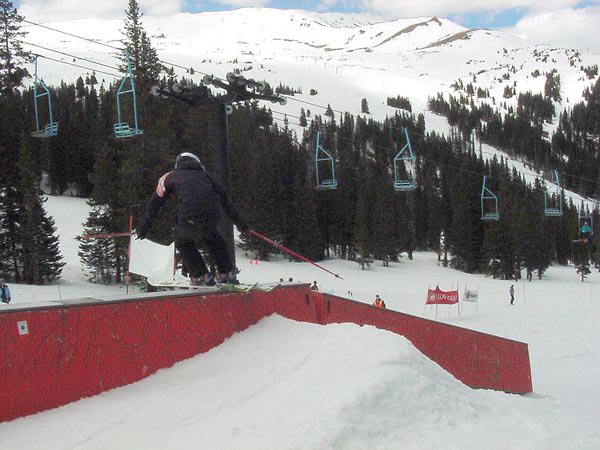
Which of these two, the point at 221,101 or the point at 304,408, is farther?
the point at 221,101

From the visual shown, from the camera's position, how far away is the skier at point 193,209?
578 centimetres

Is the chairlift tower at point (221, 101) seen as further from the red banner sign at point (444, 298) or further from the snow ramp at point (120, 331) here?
the red banner sign at point (444, 298)

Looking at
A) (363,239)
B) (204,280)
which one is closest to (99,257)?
(363,239)

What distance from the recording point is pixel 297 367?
4277mm

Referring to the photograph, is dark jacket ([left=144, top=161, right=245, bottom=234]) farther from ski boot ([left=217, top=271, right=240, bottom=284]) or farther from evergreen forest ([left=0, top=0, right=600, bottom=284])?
evergreen forest ([left=0, top=0, right=600, bottom=284])

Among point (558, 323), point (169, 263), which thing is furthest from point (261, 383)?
point (558, 323)

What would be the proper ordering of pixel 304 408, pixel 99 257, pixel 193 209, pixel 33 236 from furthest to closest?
pixel 99 257, pixel 33 236, pixel 193 209, pixel 304 408

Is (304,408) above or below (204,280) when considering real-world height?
below

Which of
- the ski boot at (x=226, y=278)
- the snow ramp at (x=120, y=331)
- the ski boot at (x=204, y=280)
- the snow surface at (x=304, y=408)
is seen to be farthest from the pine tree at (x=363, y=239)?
the snow surface at (x=304, y=408)

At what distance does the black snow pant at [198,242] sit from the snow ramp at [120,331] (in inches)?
29.3

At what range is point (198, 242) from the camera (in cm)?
610

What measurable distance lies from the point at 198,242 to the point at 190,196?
1.89 ft

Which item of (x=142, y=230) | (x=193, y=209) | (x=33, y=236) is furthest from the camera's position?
(x=33, y=236)

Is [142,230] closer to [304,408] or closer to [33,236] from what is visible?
[304,408]
